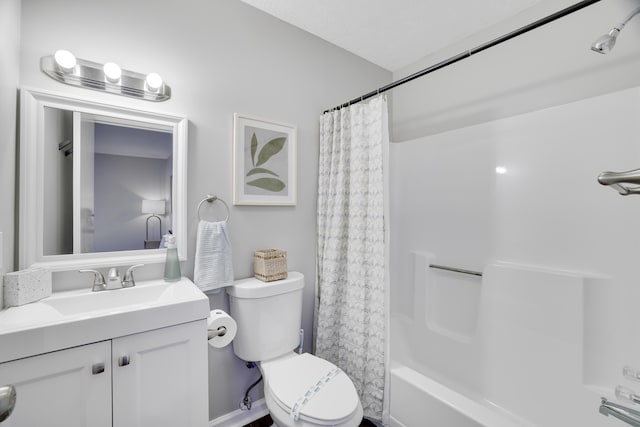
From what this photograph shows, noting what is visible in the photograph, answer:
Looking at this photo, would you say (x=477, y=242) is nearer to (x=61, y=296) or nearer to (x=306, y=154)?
(x=306, y=154)

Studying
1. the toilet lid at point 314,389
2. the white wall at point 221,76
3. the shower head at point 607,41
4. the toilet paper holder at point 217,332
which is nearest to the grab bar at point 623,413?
the toilet lid at point 314,389

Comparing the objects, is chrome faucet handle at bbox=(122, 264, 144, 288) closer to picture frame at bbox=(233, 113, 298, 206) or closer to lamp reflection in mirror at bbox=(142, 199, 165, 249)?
lamp reflection in mirror at bbox=(142, 199, 165, 249)

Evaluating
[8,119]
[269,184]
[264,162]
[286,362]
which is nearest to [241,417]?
[286,362]

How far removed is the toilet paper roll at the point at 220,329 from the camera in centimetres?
137

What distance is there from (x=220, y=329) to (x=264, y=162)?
0.98 metres

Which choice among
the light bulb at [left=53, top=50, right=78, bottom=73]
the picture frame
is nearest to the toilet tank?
the picture frame

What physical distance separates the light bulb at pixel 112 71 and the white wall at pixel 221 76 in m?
0.09

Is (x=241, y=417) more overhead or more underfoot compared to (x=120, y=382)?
more underfoot

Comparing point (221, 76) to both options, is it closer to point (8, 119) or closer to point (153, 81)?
point (153, 81)

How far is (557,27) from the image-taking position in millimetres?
1710

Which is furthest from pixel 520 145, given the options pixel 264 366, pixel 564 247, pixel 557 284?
pixel 264 366

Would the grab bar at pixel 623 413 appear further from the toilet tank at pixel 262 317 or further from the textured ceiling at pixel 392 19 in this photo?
the textured ceiling at pixel 392 19

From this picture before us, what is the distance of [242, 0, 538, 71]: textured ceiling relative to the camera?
177 centimetres

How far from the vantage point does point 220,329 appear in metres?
1.40
